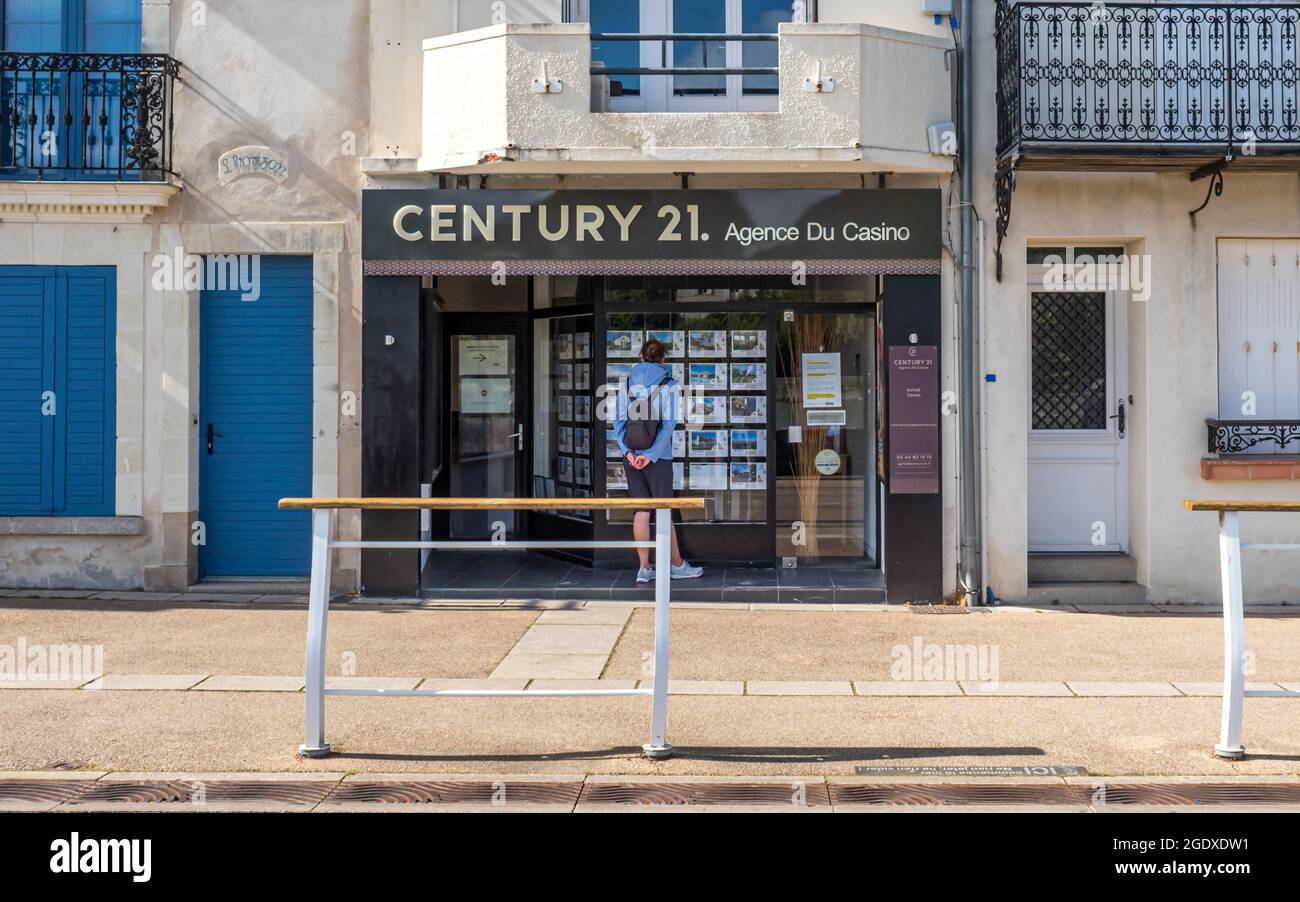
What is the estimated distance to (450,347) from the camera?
13523mm

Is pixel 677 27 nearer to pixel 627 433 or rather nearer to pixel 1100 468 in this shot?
pixel 627 433

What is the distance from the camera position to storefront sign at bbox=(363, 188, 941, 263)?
1052cm

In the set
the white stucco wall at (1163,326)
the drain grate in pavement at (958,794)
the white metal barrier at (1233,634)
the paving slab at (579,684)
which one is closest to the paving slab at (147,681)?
the paving slab at (579,684)

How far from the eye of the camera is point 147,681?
301 inches

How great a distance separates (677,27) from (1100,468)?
5456 mm

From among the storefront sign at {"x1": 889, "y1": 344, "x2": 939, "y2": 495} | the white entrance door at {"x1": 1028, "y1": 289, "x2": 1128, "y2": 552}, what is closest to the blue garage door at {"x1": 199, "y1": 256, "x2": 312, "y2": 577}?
the storefront sign at {"x1": 889, "y1": 344, "x2": 939, "y2": 495}

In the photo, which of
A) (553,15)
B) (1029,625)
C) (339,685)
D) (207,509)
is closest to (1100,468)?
(1029,625)

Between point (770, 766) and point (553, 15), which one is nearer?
point (770, 766)

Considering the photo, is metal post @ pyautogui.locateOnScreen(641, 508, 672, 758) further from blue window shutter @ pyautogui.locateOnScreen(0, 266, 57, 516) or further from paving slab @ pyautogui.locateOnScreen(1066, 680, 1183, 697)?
blue window shutter @ pyautogui.locateOnScreen(0, 266, 57, 516)

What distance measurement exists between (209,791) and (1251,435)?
8.84m

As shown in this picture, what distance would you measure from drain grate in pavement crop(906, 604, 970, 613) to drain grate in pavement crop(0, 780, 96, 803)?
6708 mm
